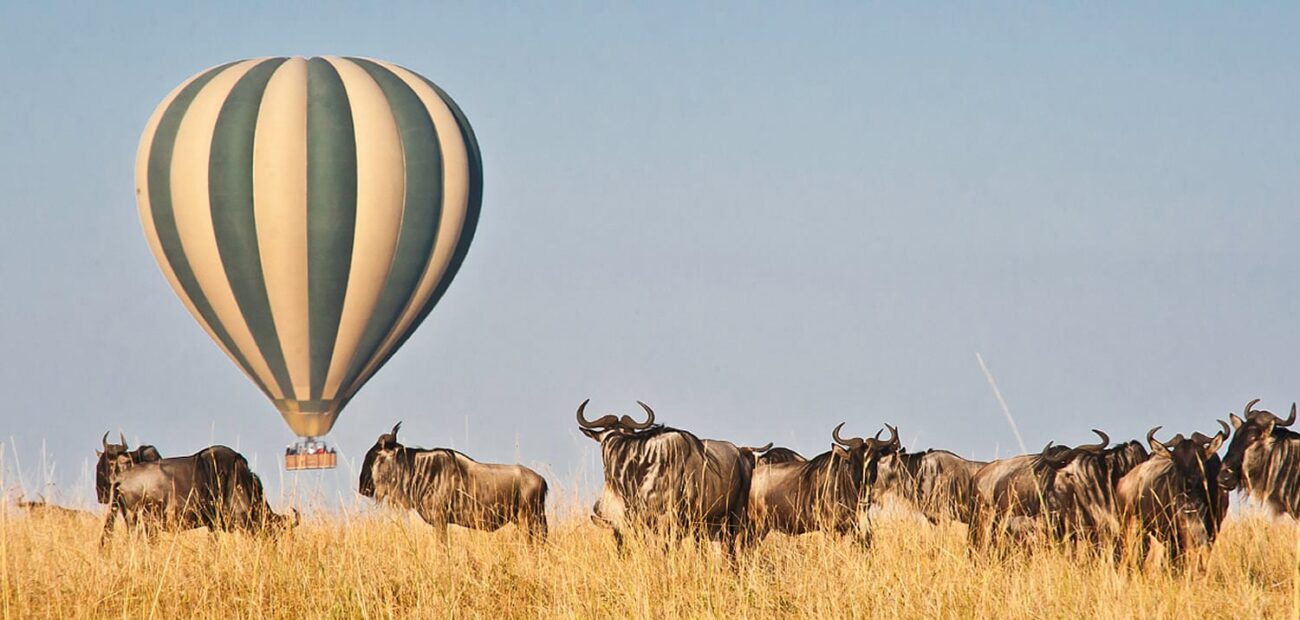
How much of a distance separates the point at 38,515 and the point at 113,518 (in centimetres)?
326

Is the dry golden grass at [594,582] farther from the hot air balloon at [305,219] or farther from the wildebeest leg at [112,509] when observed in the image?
the hot air balloon at [305,219]

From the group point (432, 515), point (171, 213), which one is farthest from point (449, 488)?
point (171, 213)

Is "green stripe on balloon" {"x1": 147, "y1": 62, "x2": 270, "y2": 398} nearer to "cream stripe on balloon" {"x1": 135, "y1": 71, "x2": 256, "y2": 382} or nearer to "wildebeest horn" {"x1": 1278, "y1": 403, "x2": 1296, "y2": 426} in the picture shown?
"cream stripe on balloon" {"x1": 135, "y1": 71, "x2": 256, "y2": 382}

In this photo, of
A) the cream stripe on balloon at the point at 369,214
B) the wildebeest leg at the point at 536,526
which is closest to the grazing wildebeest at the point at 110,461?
the wildebeest leg at the point at 536,526

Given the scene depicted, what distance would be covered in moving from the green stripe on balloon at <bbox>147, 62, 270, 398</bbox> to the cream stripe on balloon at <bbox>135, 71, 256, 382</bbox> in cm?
11

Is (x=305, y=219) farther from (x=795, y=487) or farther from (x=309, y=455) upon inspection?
(x=795, y=487)

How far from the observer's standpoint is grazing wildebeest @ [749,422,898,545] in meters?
14.0

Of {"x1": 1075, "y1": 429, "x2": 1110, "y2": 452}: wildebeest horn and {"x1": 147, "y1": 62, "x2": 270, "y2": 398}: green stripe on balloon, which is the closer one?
{"x1": 1075, "y1": 429, "x2": 1110, "y2": 452}: wildebeest horn

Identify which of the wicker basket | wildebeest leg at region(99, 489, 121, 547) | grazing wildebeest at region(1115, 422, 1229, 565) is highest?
the wicker basket

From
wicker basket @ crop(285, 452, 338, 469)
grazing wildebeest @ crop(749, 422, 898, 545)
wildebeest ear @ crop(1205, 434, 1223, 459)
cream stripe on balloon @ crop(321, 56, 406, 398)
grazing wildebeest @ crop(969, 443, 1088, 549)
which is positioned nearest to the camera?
wildebeest ear @ crop(1205, 434, 1223, 459)

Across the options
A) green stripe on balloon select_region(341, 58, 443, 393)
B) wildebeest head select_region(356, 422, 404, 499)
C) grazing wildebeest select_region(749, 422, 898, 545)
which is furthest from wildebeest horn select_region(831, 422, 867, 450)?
green stripe on balloon select_region(341, 58, 443, 393)

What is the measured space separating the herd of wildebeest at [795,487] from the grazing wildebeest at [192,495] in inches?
0.5

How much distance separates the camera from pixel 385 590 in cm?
1094

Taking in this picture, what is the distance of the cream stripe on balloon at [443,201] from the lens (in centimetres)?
3859
